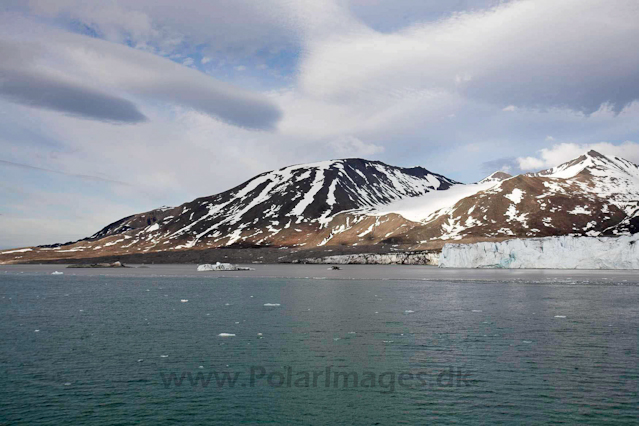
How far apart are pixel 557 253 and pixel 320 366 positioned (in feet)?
442

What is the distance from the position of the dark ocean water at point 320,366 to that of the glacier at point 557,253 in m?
99.1

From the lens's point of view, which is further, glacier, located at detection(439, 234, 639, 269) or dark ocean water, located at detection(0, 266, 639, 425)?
glacier, located at detection(439, 234, 639, 269)

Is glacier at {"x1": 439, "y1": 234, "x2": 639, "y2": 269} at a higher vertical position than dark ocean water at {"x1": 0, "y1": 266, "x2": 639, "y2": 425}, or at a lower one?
higher

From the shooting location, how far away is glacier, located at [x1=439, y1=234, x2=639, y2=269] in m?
132

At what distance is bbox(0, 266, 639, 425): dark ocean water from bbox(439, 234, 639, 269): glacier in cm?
9912

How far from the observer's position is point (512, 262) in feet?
496

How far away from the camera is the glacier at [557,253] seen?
5217 inches

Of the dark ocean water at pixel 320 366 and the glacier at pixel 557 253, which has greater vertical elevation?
the glacier at pixel 557 253

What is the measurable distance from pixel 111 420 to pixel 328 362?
37.7 feet

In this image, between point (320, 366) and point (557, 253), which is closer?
point (320, 366)

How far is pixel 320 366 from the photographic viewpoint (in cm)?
2538

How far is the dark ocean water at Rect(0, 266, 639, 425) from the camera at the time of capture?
18.8 m

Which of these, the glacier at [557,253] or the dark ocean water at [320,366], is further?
the glacier at [557,253]

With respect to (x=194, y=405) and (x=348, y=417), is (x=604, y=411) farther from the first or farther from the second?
(x=194, y=405)
